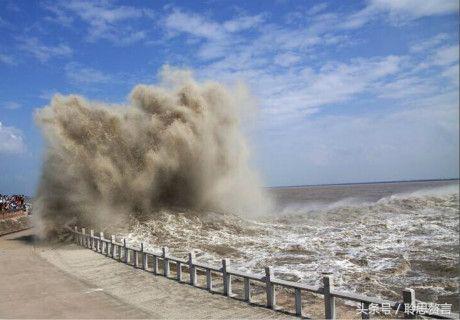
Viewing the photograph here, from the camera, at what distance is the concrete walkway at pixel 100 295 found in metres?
8.97

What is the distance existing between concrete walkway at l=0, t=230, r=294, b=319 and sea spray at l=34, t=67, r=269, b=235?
467 inches

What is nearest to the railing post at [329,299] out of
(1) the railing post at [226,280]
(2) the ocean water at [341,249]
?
(1) the railing post at [226,280]

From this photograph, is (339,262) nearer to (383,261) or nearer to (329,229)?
(383,261)

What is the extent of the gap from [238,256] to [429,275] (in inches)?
260

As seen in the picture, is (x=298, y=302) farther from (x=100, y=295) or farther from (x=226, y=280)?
(x=100, y=295)

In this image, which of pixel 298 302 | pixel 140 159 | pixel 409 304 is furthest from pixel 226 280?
pixel 140 159

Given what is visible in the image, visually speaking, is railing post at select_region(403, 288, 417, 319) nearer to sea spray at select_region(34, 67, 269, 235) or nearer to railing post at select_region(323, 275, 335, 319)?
railing post at select_region(323, 275, 335, 319)

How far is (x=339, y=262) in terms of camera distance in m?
15.5

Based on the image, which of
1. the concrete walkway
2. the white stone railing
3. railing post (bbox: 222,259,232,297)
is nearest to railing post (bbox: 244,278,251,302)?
the white stone railing

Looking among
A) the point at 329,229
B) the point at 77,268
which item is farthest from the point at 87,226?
the point at 329,229

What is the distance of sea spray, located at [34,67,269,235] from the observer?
2856 centimetres

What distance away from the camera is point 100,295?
10.7m

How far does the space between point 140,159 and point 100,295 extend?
2215 centimetres

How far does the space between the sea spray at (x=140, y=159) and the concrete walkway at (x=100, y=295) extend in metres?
11.9
